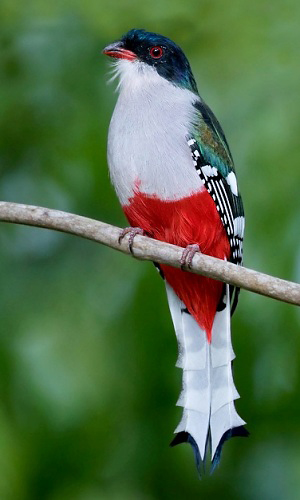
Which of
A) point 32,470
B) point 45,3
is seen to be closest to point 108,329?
point 32,470

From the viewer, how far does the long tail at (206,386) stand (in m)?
4.35

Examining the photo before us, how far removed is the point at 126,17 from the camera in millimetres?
4883

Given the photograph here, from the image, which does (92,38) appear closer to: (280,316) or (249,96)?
(249,96)

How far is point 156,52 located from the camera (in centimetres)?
466

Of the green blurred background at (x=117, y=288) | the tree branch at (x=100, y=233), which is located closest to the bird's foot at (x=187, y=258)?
the tree branch at (x=100, y=233)

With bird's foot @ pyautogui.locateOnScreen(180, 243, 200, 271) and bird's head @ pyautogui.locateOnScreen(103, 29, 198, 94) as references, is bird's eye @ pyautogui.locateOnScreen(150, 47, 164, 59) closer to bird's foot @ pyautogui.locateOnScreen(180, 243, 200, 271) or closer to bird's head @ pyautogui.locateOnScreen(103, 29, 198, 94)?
bird's head @ pyautogui.locateOnScreen(103, 29, 198, 94)

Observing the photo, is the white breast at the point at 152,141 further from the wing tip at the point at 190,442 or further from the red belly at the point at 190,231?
the wing tip at the point at 190,442

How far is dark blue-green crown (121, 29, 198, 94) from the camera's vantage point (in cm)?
462

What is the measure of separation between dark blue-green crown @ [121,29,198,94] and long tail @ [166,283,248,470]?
839 millimetres

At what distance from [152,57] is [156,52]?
3 cm

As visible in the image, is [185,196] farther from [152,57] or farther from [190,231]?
[152,57]

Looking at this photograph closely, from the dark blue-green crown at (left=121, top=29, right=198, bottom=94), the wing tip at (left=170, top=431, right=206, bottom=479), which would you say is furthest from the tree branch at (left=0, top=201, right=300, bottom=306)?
the dark blue-green crown at (left=121, top=29, right=198, bottom=94)

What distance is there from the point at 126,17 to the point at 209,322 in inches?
52.3

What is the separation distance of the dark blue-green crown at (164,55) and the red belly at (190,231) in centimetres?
49
